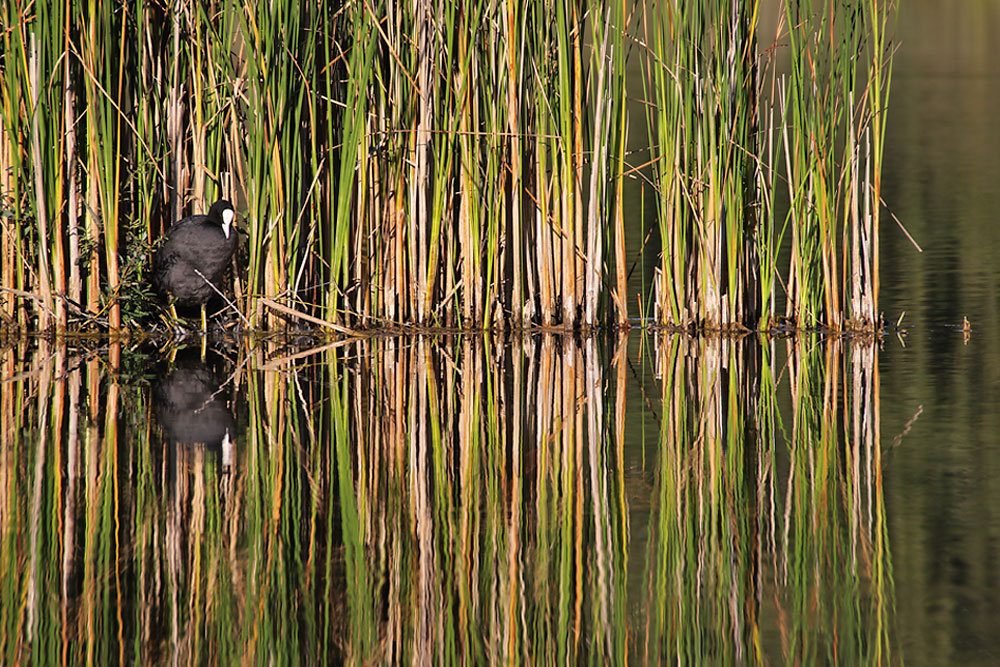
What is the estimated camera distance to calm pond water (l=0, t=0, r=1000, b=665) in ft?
8.07

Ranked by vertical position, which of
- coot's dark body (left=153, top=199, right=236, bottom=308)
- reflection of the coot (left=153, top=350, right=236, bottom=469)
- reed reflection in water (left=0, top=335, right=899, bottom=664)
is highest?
coot's dark body (left=153, top=199, right=236, bottom=308)

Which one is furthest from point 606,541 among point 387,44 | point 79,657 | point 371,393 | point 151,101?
point 151,101

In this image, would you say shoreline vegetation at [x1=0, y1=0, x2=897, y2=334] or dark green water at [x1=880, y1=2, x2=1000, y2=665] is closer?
dark green water at [x1=880, y1=2, x2=1000, y2=665]

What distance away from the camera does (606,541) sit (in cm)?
296

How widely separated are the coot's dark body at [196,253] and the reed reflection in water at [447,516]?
0.92m

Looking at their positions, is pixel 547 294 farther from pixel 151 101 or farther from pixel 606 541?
pixel 606 541

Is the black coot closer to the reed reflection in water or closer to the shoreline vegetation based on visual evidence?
the shoreline vegetation

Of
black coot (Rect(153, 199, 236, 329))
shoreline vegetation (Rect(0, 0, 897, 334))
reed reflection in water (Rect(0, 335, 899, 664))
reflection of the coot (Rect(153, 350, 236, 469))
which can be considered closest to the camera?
reed reflection in water (Rect(0, 335, 899, 664))

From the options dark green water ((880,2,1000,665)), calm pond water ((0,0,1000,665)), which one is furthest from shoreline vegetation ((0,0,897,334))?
dark green water ((880,2,1000,665))

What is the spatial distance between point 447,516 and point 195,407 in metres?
1.53

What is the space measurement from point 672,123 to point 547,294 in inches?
36.0

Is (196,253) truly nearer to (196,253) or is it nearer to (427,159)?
(196,253)

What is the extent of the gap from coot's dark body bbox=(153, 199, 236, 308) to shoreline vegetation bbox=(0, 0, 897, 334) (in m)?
0.14

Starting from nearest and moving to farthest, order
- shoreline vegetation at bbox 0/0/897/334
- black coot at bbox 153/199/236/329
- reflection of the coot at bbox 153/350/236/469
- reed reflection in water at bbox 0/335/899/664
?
reed reflection in water at bbox 0/335/899/664
reflection of the coot at bbox 153/350/236/469
shoreline vegetation at bbox 0/0/897/334
black coot at bbox 153/199/236/329
